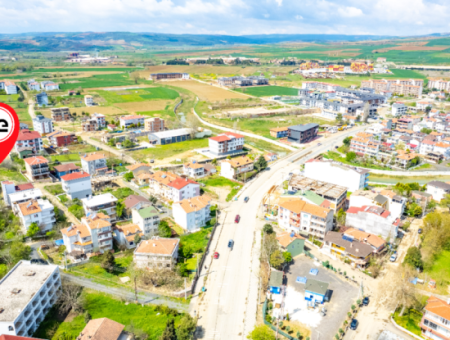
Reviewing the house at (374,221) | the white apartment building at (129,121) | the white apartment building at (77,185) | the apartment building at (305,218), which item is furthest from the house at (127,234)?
the white apartment building at (129,121)

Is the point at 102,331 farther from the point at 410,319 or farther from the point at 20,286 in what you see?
the point at 410,319

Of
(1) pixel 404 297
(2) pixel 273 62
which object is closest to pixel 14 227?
(1) pixel 404 297

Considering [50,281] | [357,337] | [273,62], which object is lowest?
[357,337]

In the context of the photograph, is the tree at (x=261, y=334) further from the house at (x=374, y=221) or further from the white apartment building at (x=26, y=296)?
the house at (x=374, y=221)

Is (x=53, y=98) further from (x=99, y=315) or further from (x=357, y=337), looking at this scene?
(x=357, y=337)

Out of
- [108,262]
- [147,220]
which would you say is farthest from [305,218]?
[108,262]

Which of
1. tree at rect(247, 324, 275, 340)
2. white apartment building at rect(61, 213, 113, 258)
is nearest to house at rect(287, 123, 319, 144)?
white apartment building at rect(61, 213, 113, 258)
